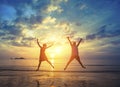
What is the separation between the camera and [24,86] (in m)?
11.8

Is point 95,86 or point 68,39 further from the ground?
point 68,39

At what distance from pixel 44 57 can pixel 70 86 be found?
732 centimetres

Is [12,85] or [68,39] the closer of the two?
[12,85]

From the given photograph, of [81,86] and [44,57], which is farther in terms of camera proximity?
[44,57]

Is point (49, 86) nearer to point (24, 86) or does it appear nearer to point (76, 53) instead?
point (24, 86)

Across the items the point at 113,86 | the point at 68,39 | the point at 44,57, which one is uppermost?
the point at 68,39

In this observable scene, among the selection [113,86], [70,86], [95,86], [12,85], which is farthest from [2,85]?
[113,86]

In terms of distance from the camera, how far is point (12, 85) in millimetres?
12242

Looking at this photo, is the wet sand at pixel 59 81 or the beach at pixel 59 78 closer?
the wet sand at pixel 59 81

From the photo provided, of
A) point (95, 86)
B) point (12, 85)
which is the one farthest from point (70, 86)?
point (12, 85)

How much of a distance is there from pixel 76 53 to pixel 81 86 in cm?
666

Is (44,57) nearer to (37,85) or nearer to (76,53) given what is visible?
(76,53)

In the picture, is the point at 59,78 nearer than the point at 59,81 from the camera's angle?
No

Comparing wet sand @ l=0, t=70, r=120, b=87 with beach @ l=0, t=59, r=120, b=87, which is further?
beach @ l=0, t=59, r=120, b=87
